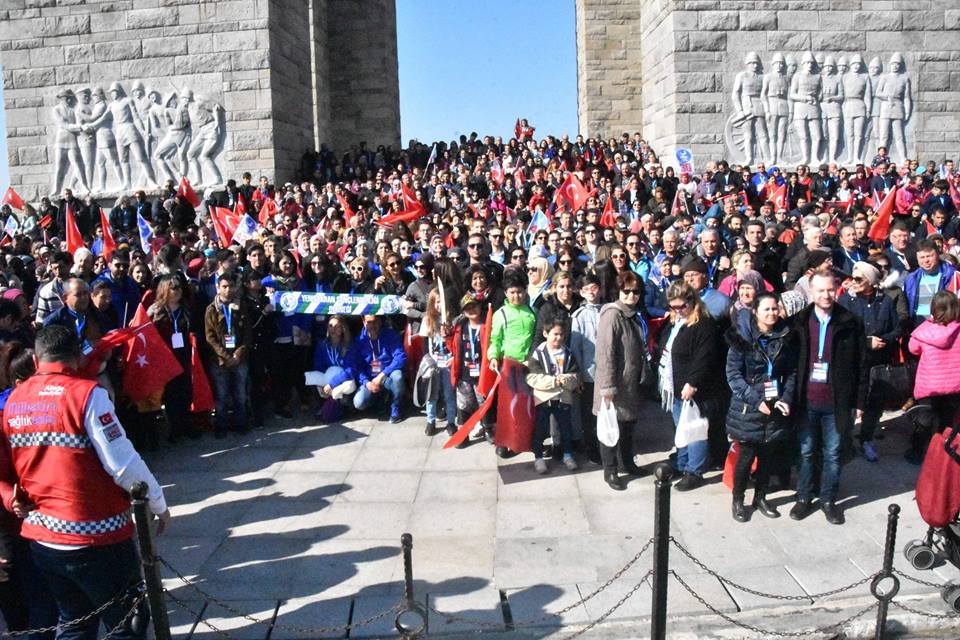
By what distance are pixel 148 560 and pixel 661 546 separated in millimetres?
2282

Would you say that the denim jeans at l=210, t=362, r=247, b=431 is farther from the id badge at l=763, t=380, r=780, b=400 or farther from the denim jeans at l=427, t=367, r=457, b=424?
the id badge at l=763, t=380, r=780, b=400

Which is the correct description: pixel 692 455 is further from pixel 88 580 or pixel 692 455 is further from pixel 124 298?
pixel 124 298

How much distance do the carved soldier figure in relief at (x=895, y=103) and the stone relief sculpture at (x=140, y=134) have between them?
14288 millimetres

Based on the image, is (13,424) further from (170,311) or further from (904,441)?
(904,441)

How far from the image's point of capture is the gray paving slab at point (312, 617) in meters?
4.53

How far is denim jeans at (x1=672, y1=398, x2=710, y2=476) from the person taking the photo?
639 cm

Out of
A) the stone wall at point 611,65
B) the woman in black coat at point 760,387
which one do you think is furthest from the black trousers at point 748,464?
the stone wall at point 611,65

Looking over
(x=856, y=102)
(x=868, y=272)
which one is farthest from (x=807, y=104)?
(x=868, y=272)

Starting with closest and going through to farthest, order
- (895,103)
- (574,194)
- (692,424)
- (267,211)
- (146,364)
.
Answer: (692,424) → (146,364) → (574,194) → (267,211) → (895,103)

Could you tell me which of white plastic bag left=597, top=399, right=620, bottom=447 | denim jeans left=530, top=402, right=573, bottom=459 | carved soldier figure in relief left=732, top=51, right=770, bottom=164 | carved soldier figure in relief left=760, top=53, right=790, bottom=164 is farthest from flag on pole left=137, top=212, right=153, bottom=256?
carved soldier figure in relief left=760, top=53, right=790, bottom=164

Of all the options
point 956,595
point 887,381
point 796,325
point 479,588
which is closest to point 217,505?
point 479,588

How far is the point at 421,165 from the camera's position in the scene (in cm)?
1984

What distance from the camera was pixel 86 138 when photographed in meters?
18.5

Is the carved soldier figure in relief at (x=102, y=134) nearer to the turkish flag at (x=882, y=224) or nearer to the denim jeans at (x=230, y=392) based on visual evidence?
the denim jeans at (x=230, y=392)
